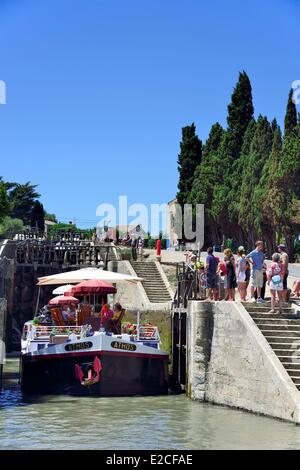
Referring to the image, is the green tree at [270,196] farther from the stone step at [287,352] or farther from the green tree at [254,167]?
the stone step at [287,352]

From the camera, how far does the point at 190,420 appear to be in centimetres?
2041

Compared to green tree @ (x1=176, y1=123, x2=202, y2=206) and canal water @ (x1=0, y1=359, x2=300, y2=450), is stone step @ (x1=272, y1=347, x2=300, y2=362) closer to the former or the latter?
canal water @ (x1=0, y1=359, x2=300, y2=450)

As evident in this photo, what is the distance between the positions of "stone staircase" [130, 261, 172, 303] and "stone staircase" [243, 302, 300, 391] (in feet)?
58.3

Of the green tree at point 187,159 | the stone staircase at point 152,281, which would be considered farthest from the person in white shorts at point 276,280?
the green tree at point 187,159

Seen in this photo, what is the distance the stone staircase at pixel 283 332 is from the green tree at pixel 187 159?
4922 centimetres

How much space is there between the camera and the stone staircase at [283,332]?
68.1ft

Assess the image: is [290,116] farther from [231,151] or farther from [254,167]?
[231,151]

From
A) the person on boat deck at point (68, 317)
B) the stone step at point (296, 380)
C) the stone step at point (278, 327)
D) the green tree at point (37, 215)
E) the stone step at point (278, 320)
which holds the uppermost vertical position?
the green tree at point (37, 215)

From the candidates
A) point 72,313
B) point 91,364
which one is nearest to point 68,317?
point 72,313

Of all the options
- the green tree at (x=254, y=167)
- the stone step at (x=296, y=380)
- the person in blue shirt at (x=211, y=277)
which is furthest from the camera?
the green tree at (x=254, y=167)

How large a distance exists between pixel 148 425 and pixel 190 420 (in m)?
1.12
